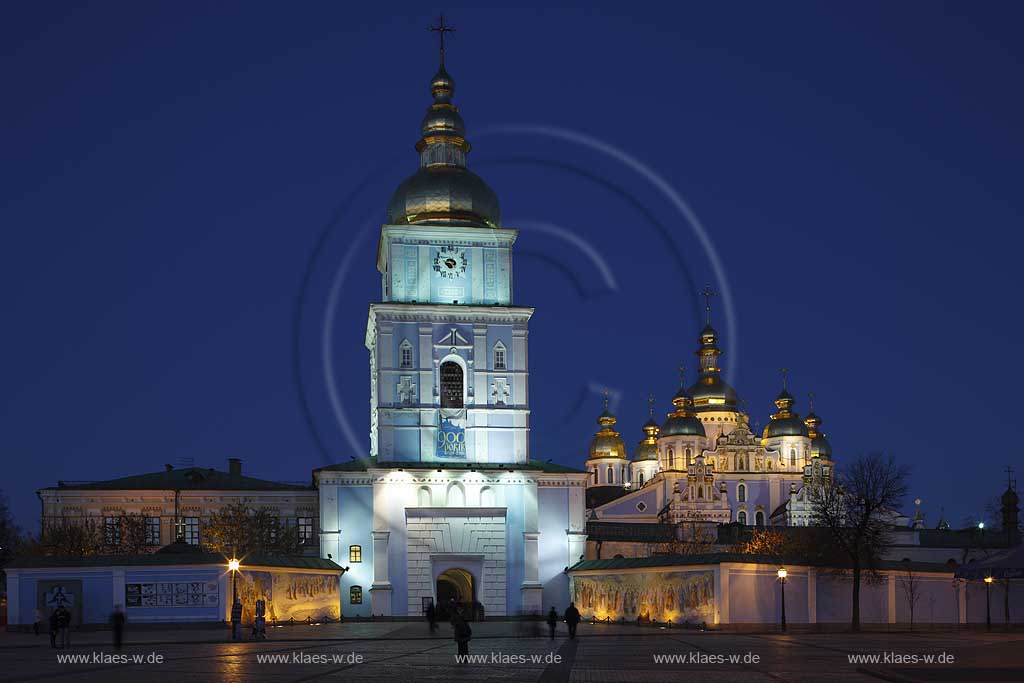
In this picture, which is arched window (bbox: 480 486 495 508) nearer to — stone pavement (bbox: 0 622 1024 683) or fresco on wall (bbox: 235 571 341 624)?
Result: fresco on wall (bbox: 235 571 341 624)

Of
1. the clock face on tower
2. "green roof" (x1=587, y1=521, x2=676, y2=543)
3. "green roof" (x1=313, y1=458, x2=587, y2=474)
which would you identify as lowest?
"green roof" (x1=587, y1=521, x2=676, y2=543)

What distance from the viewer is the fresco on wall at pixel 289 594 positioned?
61.9m

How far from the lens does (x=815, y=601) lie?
64000 millimetres

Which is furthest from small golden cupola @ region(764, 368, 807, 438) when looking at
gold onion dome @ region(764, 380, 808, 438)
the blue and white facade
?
the blue and white facade

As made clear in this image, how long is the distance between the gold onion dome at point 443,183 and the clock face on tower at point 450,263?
4.77 feet

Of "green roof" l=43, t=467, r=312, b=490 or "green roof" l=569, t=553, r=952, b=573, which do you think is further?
"green roof" l=43, t=467, r=312, b=490

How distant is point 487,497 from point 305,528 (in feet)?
37.6

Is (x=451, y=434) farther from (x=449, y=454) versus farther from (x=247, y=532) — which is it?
(x=247, y=532)

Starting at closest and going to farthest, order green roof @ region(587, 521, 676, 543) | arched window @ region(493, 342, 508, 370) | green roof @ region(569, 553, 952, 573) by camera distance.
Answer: green roof @ region(569, 553, 952, 573) < arched window @ region(493, 342, 508, 370) < green roof @ region(587, 521, 676, 543)

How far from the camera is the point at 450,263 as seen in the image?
2995 inches

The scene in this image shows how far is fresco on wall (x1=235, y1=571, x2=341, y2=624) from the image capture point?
61.9 metres

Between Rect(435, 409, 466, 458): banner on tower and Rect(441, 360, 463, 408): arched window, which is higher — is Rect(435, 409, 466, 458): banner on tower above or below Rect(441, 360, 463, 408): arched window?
below

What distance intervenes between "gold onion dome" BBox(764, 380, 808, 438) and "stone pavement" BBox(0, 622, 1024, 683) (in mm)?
76030

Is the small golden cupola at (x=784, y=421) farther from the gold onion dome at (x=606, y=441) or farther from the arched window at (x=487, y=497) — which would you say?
the arched window at (x=487, y=497)
